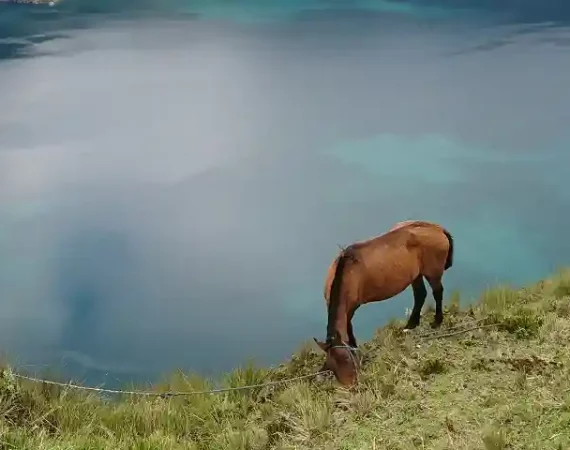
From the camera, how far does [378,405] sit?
2766 mm

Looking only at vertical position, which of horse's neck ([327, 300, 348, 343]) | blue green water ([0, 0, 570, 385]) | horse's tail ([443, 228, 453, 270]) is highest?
horse's tail ([443, 228, 453, 270])

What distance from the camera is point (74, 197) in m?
6.45

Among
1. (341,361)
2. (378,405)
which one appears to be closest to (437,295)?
(341,361)

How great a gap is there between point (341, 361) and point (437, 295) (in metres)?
0.78

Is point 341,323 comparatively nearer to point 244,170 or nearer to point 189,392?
point 189,392

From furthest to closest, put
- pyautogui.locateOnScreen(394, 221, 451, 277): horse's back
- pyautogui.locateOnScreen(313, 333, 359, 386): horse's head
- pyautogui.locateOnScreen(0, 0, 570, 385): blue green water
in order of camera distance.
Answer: pyautogui.locateOnScreen(0, 0, 570, 385): blue green water
pyautogui.locateOnScreen(394, 221, 451, 277): horse's back
pyautogui.locateOnScreen(313, 333, 359, 386): horse's head

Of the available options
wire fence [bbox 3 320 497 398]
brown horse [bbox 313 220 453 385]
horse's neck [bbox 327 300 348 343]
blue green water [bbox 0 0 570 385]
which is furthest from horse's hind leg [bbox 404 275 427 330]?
blue green water [bbox 0 0 570 385]

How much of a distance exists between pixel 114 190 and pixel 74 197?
343mm

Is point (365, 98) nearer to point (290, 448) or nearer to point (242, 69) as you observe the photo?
point (242, 69)

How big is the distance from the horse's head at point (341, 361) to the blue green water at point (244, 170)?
116 cm

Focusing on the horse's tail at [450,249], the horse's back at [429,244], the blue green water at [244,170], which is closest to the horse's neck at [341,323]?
the horse's back at [429,244]

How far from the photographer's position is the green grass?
2.44 m

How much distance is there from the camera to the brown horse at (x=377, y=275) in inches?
123

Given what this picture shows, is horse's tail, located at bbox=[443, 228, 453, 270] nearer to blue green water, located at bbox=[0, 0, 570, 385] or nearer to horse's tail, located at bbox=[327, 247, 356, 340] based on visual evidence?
horse's tail, located at bbox=[327, 247, 356, 340]
